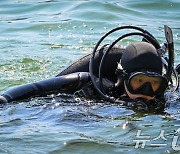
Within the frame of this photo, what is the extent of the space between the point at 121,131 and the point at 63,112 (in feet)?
1.85

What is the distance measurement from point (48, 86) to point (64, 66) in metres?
2.13

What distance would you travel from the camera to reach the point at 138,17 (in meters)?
9.31

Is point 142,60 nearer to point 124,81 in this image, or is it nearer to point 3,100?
point 124,81

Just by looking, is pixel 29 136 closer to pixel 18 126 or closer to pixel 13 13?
pixel 18 126

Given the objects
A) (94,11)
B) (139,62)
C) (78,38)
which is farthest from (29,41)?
(139,62)

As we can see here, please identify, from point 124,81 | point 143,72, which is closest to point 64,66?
point 124,81

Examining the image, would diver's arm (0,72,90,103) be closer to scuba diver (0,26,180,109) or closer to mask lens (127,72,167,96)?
A: scuba diver (0,26,180,109)

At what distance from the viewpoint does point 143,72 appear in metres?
4.29
